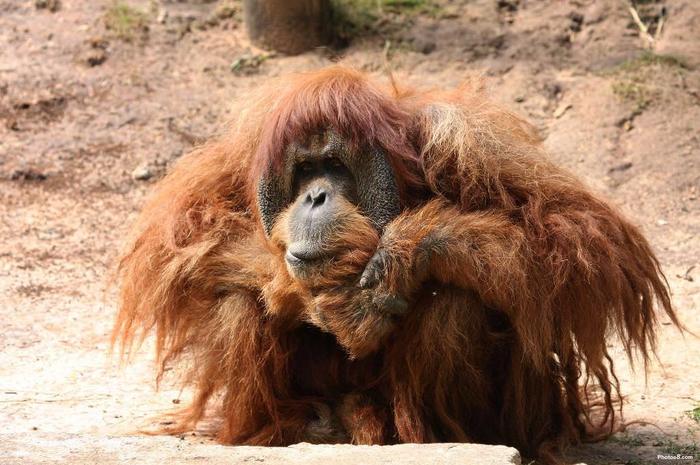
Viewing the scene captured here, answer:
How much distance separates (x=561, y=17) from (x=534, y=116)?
1071 millimetres

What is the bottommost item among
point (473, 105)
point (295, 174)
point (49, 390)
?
point (49, 390)

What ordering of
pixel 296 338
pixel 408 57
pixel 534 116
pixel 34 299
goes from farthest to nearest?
pixel 408 57 < pixel 534 116 < pixel 34 299 < pixel 296 338

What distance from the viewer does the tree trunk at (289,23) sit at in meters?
7.19

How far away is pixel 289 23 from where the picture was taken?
724 cm

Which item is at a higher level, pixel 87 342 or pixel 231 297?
pixel 231 297

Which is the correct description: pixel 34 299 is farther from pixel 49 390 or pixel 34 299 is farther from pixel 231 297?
pixel 231 297

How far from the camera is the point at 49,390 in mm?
4543

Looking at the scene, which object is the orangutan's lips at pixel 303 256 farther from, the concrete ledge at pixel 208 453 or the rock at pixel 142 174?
the rock at pixel 142 174

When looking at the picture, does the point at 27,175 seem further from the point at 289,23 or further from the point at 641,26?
the point at 641,26

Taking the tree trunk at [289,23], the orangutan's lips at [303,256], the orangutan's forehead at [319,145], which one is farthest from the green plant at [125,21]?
the orangutan's lips at [303,256]

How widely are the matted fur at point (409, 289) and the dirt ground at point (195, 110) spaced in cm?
88

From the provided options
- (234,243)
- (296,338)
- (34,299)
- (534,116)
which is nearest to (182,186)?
(234,243)

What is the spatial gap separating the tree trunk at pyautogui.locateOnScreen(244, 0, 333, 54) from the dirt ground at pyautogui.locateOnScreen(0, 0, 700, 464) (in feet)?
0.36

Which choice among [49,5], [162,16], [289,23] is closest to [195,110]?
[289,23]
